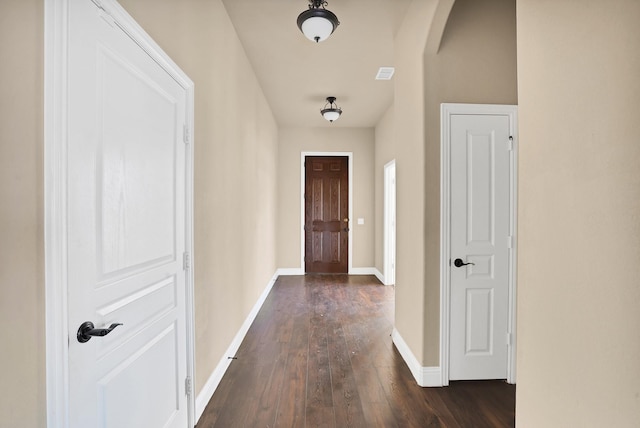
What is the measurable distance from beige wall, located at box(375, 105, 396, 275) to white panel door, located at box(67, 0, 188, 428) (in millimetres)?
4175

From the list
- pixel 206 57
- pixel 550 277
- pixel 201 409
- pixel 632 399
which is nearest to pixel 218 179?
pixel 206 57

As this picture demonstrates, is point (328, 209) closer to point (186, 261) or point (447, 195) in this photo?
point (447, 195)

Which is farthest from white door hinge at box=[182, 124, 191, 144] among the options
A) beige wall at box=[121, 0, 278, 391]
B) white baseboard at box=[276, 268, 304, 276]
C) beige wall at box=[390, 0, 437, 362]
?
white baseboard at box=[276, 268, 304, 276]

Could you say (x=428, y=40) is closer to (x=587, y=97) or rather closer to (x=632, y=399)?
(x=587, y=97)

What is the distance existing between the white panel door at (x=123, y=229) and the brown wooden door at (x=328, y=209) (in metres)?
4.86

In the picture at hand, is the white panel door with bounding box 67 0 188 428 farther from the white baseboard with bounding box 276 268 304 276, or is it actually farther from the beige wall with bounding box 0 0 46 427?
the white baseboard with bounding box 276 268 304 276

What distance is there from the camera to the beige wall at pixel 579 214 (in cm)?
84

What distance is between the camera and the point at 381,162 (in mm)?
6074

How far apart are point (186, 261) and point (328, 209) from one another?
4.88 meters

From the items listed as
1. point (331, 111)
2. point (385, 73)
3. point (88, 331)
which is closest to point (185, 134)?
point (88, 331)

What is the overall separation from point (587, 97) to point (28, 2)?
61.4 inches

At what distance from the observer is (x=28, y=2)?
89 cm

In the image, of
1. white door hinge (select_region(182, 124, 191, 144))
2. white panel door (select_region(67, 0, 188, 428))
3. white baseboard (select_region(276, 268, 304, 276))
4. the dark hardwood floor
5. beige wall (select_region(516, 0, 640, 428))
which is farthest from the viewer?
white baseboard (select_region(276, 268, 304, 276))

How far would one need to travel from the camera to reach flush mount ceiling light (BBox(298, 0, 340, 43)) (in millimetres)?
2395
